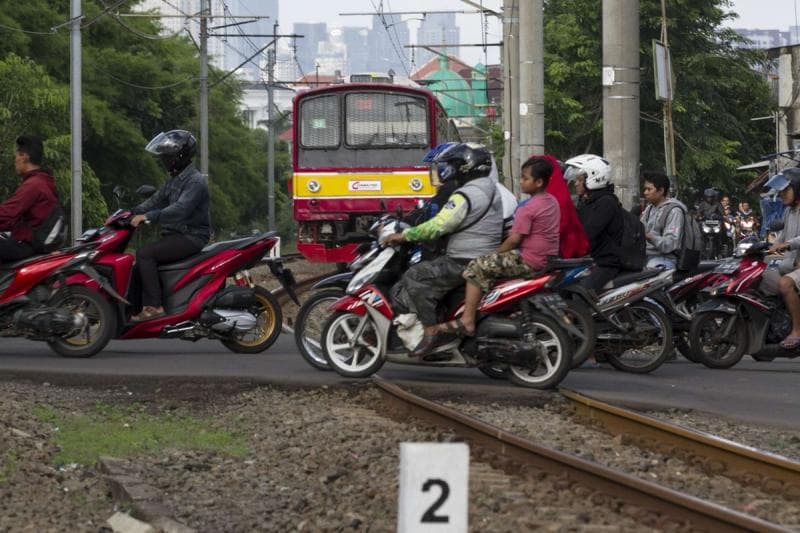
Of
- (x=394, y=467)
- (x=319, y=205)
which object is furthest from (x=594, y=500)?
(x=319, y=205)

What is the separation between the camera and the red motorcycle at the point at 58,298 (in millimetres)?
12516

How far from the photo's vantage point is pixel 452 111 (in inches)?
5404

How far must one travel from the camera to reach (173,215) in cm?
1283

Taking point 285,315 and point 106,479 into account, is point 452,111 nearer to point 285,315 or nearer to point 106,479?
point 285,315

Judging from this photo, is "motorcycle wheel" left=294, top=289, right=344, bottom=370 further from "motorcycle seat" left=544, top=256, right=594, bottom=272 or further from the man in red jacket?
the man in red jacket

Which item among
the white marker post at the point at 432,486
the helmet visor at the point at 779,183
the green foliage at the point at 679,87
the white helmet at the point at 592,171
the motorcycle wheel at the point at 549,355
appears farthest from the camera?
the green foliage at the point at 679,87

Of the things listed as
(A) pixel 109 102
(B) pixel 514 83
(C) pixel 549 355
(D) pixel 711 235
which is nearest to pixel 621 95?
(C) pixel 549 355

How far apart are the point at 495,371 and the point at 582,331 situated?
0.76 metres

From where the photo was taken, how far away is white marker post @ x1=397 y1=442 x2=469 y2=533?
15.1ft

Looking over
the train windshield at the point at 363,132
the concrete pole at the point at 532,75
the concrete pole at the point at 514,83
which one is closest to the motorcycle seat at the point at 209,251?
the concrete pole at the point at 532,75

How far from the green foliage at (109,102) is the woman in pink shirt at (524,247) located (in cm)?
2298

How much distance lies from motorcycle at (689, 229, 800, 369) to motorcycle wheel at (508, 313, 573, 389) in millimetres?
2371

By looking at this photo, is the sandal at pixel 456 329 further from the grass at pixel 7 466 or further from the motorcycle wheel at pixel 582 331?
the grass at pixel 7 466

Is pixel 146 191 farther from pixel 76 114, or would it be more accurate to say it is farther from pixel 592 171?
pixel 76 114
